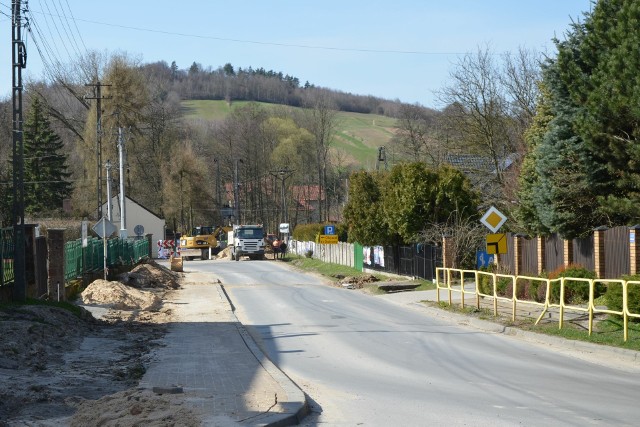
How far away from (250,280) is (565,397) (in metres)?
37.4

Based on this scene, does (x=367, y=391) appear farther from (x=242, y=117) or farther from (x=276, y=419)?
(x=242, y=117)

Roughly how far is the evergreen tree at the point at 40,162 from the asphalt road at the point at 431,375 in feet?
180

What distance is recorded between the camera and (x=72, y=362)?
14.0m

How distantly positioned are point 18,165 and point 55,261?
4153 millimetres

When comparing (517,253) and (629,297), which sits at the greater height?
(517,253)

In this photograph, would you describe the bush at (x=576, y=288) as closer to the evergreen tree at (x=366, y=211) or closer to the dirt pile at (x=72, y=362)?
the dirt pile at (x=72, y=362)

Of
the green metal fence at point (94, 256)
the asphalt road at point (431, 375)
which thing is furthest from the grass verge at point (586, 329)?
the green metal fence at point (94, 256)

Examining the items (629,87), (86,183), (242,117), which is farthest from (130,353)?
(242,117)

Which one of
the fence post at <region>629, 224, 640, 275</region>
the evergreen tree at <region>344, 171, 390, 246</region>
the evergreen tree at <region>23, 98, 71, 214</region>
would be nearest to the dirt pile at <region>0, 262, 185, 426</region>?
the fence post at <region>629, 224, 640, 275</region>

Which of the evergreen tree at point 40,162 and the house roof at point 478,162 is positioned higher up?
the evergreen tree at point 40,162

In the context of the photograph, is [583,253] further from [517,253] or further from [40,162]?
[40,162]

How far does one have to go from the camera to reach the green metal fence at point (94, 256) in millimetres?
31375

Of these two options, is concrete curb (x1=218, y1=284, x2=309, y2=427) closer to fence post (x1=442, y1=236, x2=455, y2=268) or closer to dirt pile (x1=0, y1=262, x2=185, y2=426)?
dirt pile (x1=0, y1=262, x2=185, y2=426)

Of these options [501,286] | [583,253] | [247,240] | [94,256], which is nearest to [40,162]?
[247,240]
